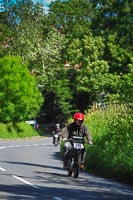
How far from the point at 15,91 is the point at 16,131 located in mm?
4144

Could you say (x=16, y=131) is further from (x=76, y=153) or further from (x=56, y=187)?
(x=56, y=187)

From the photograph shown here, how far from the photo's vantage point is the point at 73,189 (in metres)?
→ 14.7

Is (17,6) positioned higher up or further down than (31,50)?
higher up

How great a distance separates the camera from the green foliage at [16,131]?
61.7 metres

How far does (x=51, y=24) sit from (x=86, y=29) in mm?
11449

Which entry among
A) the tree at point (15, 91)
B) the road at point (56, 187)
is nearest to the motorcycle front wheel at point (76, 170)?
the road at point (56, 187)

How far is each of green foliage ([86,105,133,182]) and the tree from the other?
128 feet

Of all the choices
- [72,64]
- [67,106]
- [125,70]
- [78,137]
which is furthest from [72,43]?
[78,137]

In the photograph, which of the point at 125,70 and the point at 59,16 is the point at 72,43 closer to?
the point at 125,70

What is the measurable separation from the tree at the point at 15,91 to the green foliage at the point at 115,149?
38976mm

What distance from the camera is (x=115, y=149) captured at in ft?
66.5

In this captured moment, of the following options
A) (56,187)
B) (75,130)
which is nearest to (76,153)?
(75,130)

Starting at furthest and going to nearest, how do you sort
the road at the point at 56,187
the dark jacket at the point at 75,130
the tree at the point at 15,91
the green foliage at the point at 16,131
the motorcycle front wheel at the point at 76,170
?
the tree at the point at 15,91 → the green foliage at the point at 16,131 → the dark jacket at the point at 75,130 → the motorcycle front wheel at the point at 76,170 → the road at the point at 56,187

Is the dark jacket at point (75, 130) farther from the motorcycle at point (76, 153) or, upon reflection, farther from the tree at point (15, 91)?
the tree at point (15, 91)
